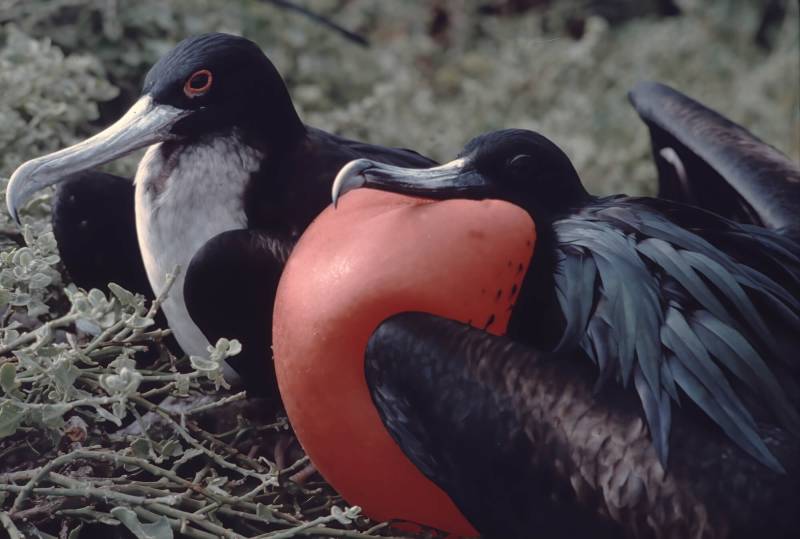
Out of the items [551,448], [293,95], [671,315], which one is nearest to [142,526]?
[551,448]

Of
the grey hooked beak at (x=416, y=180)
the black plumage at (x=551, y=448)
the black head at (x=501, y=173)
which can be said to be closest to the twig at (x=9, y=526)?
the black plumage at (x=551, y=448)

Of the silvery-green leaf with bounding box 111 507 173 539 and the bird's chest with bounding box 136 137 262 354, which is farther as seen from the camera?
the bird's chest with bounding box 136 137 262 354

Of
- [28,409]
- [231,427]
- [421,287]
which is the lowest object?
[231,427]

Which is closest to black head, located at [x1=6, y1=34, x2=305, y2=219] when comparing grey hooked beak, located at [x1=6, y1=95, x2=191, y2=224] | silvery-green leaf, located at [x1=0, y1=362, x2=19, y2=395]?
grey hooked beak, located at [x1=6, y1=95, x2=191, y2=224]

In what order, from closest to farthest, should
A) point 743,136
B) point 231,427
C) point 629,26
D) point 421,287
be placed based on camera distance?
point 421,287
point 231,427
point 743,136
point 629,26

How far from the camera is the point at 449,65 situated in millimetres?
6047

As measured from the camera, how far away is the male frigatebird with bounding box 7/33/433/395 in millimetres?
2621

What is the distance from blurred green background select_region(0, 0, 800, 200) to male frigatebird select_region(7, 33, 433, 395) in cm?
74

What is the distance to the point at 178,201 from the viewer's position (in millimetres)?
2684

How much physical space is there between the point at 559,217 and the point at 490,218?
164mm

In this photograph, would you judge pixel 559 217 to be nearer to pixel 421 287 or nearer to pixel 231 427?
pixel 421 287

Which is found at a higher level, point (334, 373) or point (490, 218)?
point (490, 218)

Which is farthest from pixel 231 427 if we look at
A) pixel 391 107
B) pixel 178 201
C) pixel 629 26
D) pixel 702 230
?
pixel 629 26

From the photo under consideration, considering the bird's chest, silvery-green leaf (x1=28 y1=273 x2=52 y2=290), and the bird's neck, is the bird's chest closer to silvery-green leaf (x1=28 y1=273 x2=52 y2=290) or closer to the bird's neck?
silvery-green leaf (x1=28 y1=273 x2=52 y2=290)
